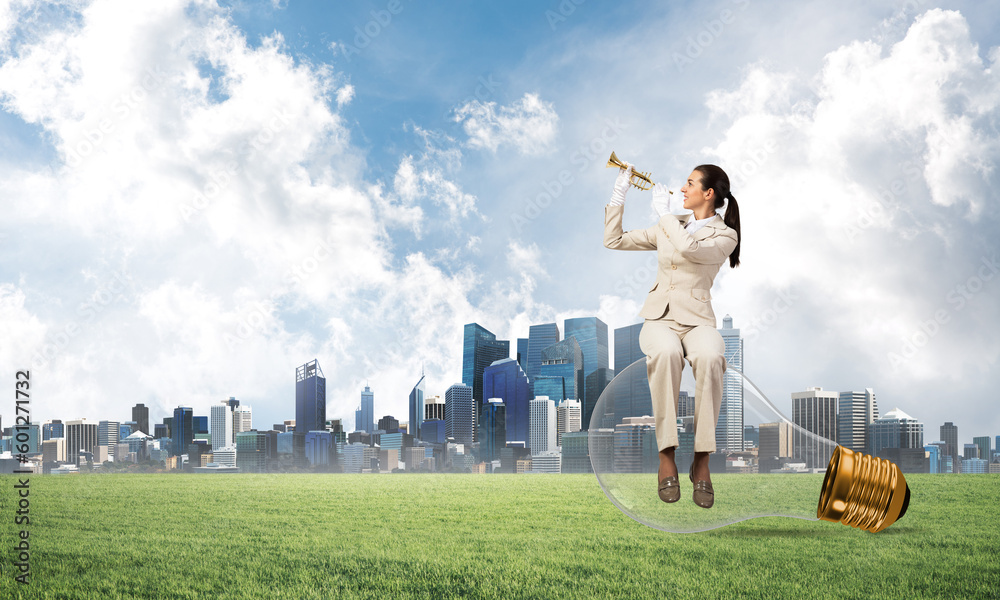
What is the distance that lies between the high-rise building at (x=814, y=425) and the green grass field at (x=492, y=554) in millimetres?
311

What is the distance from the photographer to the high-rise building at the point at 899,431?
11137 mm

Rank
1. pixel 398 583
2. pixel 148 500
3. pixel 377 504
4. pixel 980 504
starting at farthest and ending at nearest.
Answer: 1. pixel 148 500
2. pixel 377 504
3. pixel 980 504
4. pixel 398 583

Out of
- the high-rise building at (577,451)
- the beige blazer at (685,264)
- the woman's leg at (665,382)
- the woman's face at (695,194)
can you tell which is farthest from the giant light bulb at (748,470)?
the woman's face at (695,194)

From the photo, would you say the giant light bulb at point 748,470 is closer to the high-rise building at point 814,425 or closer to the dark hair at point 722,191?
the high-rise building at point 814,425

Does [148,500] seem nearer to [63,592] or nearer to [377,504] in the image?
[377,504]

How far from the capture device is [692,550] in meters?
6.15

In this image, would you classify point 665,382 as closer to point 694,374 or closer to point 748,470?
point 694,374

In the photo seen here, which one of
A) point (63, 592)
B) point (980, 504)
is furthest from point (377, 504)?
point (980, 504)

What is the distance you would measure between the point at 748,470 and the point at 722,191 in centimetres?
244

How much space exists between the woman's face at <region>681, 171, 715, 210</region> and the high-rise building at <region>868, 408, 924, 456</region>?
20.1 ft

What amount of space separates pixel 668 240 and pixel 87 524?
8.13 metres

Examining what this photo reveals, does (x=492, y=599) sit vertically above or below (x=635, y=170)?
below

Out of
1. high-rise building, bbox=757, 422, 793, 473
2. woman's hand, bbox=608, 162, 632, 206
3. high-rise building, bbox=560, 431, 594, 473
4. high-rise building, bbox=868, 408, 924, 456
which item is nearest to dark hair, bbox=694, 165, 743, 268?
woman's hand, bbox=608, 162, 632, 206

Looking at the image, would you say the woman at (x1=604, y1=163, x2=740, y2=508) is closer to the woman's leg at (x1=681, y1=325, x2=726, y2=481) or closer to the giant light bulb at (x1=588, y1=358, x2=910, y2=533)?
the woman's leg at (x1=681, y1=325, x2=726, y2=481)
